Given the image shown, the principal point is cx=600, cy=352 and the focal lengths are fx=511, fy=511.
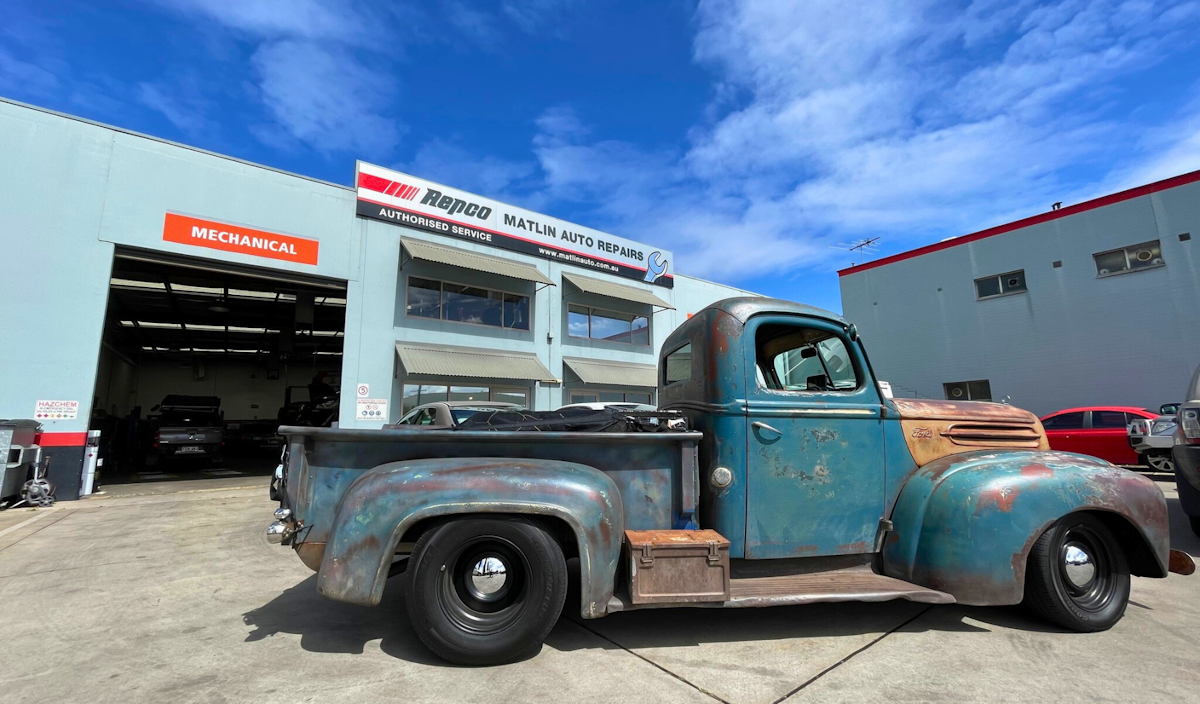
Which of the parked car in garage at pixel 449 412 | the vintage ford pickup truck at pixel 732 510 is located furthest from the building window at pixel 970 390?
the parked car in garage at pixel 449 412

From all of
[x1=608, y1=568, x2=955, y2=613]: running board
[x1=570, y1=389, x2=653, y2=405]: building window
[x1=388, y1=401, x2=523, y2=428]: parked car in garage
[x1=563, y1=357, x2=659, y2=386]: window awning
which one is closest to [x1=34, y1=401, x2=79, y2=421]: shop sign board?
[x1=388, y1=401, x2=523, y2=428]: parked car in garage

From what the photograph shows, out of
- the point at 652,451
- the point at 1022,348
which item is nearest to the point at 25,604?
the point at 652,451

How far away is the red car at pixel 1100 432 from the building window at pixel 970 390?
5.70 metres

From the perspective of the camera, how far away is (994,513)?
3.04m

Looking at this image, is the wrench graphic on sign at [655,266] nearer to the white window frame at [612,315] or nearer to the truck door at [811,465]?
the white window frame at [612,315]

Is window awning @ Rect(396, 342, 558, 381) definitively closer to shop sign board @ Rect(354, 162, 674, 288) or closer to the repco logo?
shop sign board @ Rect(354, 162, 674, 288)

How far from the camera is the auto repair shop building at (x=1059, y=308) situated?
1348cm

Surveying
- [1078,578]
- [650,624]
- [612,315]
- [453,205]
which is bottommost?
[650,624]

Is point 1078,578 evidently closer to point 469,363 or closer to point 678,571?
point 678,571

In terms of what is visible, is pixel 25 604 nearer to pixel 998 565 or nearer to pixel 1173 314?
pixel 998 565

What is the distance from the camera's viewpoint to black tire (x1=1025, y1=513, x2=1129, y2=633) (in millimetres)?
3145

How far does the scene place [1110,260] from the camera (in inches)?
576

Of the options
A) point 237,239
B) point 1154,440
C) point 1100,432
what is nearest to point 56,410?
point 237,239

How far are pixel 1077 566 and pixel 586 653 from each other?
125 inches
